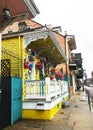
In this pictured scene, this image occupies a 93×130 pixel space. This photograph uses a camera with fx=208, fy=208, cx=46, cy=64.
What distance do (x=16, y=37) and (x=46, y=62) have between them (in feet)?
15.4

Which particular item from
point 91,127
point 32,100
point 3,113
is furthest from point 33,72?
point 91,127

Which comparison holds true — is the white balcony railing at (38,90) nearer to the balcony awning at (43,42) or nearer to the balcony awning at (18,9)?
the balcony awning at (43,42)

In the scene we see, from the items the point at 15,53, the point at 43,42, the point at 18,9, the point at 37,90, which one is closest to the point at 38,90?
the point at 37,90

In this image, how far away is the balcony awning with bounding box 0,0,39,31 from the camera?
597 centimetres

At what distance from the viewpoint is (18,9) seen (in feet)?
20.6

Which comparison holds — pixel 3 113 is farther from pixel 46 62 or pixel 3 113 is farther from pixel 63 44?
pixel 63 44

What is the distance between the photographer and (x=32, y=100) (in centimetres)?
957

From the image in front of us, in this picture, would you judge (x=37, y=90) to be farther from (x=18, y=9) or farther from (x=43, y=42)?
(x=18, y=9)

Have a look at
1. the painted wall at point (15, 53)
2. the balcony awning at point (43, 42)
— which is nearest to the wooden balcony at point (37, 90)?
the painted wall at point (15, 53)

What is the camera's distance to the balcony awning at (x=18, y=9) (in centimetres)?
597

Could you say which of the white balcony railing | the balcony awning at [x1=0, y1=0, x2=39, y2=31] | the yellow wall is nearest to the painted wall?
the white balcony railing

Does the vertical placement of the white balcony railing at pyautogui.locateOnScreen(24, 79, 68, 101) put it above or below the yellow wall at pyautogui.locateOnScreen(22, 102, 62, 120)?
above

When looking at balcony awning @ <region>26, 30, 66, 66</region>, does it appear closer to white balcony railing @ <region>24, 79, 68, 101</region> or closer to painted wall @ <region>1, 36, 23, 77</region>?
painted wall @ <region>1, 36, 23, 77</region>

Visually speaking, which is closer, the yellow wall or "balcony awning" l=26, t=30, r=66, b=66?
the yellow wall
